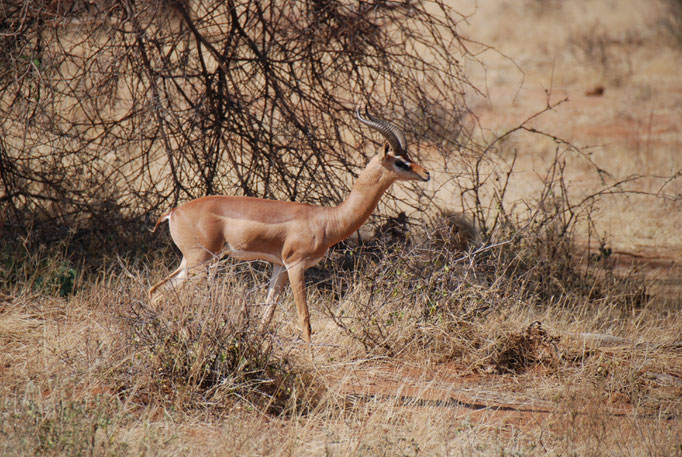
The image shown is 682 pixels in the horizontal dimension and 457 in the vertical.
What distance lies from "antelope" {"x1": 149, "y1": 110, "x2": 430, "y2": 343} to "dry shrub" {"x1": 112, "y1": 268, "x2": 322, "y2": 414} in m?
0.77

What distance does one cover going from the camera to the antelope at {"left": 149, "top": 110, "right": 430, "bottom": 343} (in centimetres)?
548

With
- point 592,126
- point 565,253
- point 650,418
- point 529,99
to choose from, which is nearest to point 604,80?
point 529,99

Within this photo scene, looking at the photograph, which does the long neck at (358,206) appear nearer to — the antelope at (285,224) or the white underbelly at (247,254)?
→ the antelope at (285,224)

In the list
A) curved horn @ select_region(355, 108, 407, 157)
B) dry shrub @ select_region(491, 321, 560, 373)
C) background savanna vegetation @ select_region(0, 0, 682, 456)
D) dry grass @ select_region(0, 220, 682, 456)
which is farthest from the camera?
dry shrub @ select_region(491, 321, 560, 373)

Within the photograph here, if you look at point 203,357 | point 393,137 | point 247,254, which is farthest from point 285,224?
point 203,357

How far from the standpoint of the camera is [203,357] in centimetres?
455

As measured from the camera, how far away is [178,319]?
4.58 metres

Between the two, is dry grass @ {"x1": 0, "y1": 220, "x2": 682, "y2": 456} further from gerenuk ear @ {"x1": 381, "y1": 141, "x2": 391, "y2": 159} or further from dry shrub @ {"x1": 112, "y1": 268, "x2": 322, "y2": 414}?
gerenuk ear @ {"x1": 381, "y1": 141, "x2": 391, "y2": 159}

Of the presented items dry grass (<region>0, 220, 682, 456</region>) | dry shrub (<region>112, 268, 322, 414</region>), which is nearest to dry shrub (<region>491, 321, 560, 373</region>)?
dry grass (<region>0, 220, 682, 456</region>)

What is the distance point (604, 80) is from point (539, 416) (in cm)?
1620

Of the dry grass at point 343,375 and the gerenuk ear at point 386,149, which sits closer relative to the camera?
the dry grass at point 343,375

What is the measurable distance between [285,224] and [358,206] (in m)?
0.55

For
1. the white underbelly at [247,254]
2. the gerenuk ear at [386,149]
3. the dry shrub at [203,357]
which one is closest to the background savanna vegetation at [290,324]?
the dry shrub at [203,357]

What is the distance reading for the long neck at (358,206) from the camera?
564 centimetres
